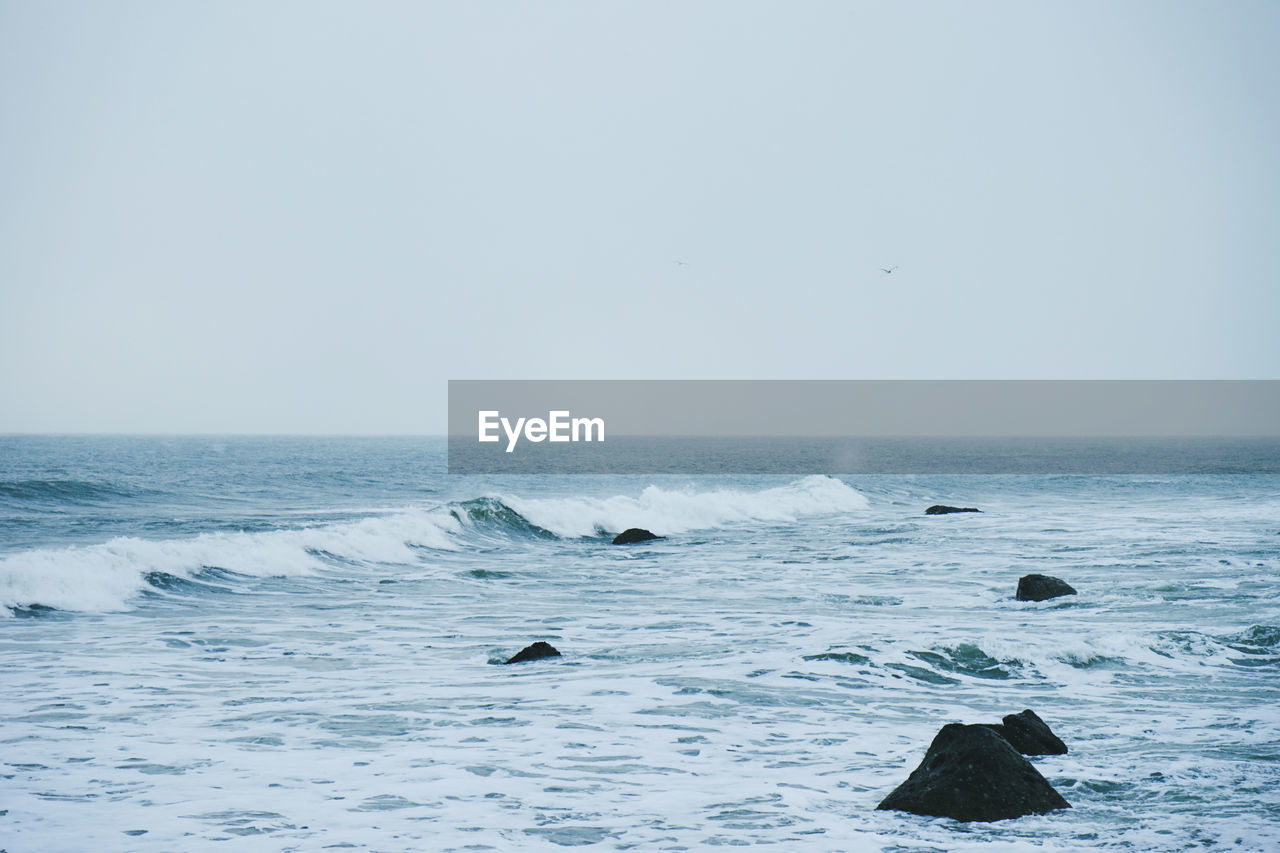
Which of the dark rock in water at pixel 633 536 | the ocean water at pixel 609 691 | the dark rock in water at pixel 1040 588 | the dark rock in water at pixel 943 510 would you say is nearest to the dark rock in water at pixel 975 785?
the ocean water at pixel 609 691

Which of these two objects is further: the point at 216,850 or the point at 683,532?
the point at 683,532

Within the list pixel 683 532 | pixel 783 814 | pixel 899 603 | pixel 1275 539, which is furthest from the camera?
pixel 683 532

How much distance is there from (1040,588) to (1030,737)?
10.7 metres

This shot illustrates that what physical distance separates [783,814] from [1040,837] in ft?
6.28

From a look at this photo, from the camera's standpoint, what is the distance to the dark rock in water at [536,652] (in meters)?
14.5

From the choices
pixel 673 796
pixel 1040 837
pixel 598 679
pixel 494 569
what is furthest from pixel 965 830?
pixel 494 569

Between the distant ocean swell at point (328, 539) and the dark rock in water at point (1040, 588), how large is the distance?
15415mm

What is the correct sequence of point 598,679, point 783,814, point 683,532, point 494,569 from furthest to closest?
point 683,532, point 494,569, point 598,679, point 783,814

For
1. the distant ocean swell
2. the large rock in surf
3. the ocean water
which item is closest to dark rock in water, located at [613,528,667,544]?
the ocean water

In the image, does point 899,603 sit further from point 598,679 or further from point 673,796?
point 673,796

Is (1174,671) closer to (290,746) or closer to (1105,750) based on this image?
(1105,750)

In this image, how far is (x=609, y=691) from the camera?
41.7 ft

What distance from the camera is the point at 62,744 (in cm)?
1015

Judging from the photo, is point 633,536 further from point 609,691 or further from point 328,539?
point 609,691
